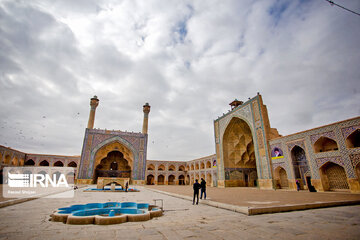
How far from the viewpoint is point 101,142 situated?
24.5m

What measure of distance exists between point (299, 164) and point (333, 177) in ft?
6.87

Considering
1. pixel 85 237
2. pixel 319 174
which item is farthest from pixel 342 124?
pixel 85 237

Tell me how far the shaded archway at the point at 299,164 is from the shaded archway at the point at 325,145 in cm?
119

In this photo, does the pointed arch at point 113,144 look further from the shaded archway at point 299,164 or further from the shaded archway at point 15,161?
the shaded archway at point 299,164

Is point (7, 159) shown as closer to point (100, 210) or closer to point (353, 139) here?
point (100, 210)

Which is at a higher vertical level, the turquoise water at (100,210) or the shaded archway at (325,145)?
the shaded archway at (325,145)

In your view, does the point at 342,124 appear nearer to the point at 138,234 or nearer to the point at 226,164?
the point at 226,164

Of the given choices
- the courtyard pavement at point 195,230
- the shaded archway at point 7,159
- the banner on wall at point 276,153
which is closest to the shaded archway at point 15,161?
the shaded archway at point 7,159

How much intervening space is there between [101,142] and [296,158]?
22224 millimetres

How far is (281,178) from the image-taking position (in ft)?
47.4

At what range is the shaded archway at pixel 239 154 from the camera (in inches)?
748

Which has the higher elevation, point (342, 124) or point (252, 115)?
point (252, 115)

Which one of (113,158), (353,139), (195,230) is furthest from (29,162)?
(353,139)

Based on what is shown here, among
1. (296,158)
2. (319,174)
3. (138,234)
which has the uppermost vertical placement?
(296,158)
